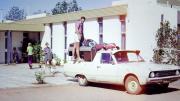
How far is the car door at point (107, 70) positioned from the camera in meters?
13.3

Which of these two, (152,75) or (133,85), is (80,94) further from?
(152,75)

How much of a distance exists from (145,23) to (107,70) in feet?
24.4

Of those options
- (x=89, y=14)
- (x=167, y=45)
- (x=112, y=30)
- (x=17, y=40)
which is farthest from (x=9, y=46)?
(x=167, y=45)

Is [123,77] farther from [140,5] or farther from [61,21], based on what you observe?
[61,21]

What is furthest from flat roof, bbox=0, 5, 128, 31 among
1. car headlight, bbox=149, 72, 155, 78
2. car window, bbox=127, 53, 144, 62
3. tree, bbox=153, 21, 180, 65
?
car headlight, bbox=149, 72, 155, 78

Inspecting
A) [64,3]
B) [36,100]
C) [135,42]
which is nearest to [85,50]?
[135,42]

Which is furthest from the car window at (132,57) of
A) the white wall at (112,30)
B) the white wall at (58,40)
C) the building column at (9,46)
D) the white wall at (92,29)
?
the building column at (9,46)

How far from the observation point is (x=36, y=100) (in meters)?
11.0

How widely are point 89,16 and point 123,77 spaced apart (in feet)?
40.4

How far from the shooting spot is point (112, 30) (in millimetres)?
22719

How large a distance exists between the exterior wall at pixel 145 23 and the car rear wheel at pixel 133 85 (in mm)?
7569

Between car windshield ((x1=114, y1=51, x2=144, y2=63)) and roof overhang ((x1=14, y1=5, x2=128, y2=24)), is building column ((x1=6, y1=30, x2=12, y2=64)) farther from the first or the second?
car windshield ((x1=114, y1=51, x2=144, y2=63))

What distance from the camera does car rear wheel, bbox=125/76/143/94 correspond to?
12.3 metres

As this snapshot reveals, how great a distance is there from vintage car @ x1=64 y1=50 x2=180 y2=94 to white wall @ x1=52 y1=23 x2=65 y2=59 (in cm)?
1289
